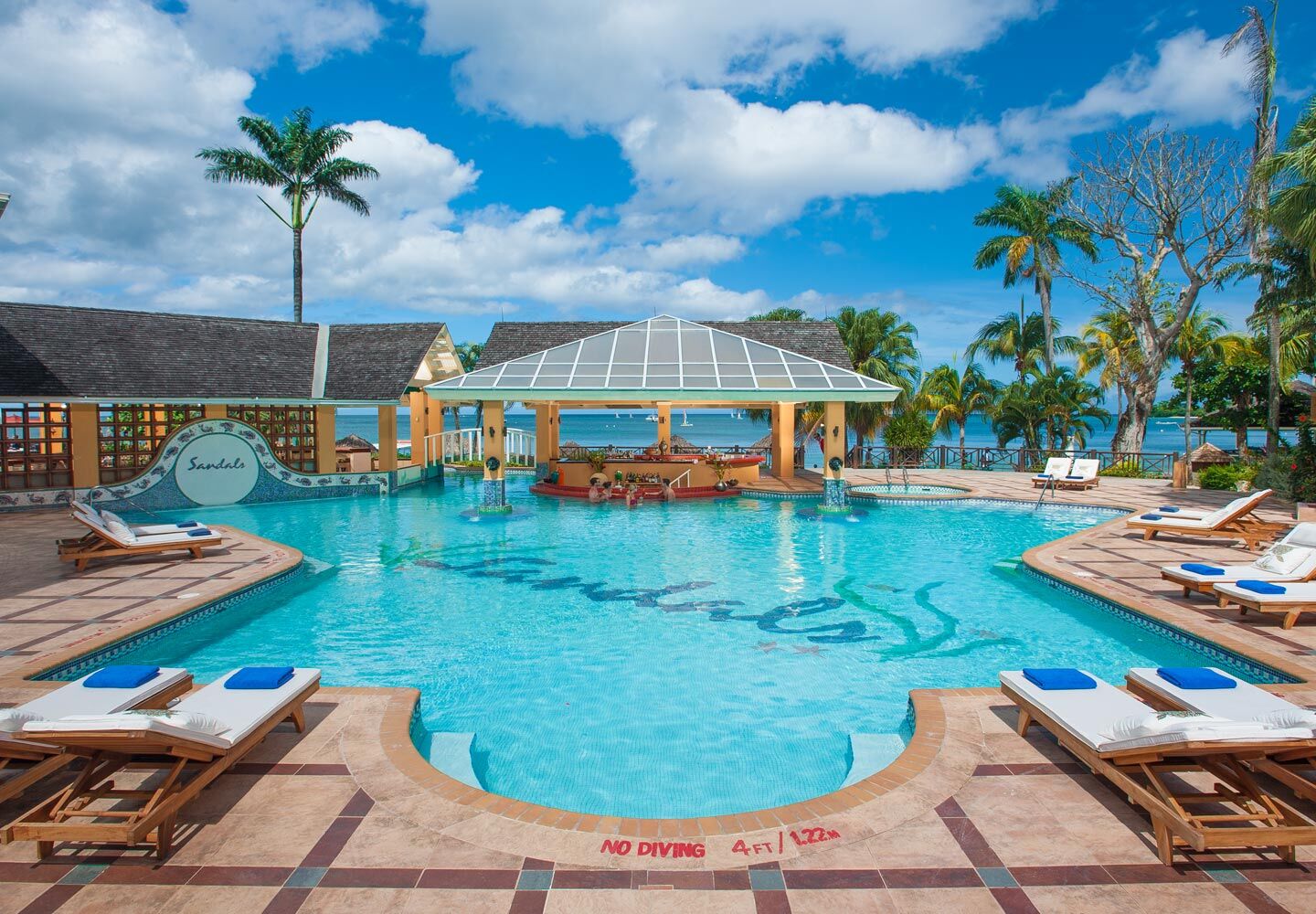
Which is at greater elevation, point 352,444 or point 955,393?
point 955,393

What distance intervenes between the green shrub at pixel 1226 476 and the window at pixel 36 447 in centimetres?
3175

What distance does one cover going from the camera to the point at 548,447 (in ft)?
83.3

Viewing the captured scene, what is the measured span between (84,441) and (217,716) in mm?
18743

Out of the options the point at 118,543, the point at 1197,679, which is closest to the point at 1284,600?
the point at 1197,679

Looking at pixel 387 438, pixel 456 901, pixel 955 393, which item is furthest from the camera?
pixel 955 393

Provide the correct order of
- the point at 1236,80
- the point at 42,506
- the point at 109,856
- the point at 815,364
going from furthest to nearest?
the point at 1236,80, the point at 815,364, the point at 42,506, the point at 109,856

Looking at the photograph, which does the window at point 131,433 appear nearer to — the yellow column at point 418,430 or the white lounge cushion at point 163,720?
the yellow column at point 418,430

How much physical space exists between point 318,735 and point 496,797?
169 cm

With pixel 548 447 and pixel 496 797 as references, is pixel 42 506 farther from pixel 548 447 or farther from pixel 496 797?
pixel 496 797

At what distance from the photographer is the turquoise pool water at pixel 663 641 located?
5.88 m

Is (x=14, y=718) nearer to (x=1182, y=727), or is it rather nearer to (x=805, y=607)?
(x=1182, y=727)

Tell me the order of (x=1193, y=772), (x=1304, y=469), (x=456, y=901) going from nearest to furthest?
(x=456, y=901), (x=1193, y=772), (x=1304, y=469)

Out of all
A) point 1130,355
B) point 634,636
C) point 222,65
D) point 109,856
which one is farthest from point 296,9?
point 1130,355

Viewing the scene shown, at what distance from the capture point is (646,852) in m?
3.79
